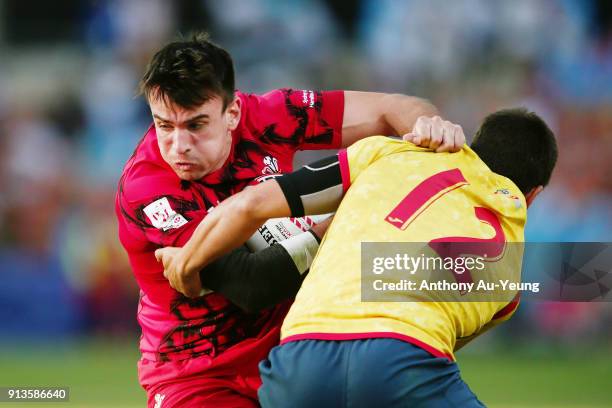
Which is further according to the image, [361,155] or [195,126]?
[195,126]

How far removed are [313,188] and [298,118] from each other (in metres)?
1.39

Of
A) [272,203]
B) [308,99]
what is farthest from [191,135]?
[308,99]

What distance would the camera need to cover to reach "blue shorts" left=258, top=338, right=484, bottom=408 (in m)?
3.41

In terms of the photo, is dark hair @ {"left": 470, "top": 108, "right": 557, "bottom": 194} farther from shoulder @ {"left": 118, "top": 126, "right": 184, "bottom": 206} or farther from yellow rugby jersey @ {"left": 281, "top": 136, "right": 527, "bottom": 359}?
shoulder @ {"left": 118, "top": 126, "right": 184, "bottom": 206}

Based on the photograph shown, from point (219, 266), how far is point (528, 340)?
28.0 ft

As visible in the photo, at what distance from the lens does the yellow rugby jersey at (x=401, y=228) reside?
3.48 meters

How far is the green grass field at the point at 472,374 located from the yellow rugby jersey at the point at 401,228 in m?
5.61

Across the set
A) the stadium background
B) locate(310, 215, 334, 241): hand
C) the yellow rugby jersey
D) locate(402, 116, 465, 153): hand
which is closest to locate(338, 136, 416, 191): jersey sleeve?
the yellow rugby jersey

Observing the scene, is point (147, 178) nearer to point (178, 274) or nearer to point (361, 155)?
point (178, 274)

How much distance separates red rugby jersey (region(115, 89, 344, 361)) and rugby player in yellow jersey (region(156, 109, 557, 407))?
376 millimetres

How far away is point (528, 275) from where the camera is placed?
9750 mm

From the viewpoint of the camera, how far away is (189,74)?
174 inches

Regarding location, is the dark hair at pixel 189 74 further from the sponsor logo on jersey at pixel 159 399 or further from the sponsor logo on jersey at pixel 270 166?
the sponsor logo on jersey at pixel 159 399

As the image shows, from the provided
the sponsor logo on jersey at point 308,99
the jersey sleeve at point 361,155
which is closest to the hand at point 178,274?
the jersey sleeve at point 361,155
